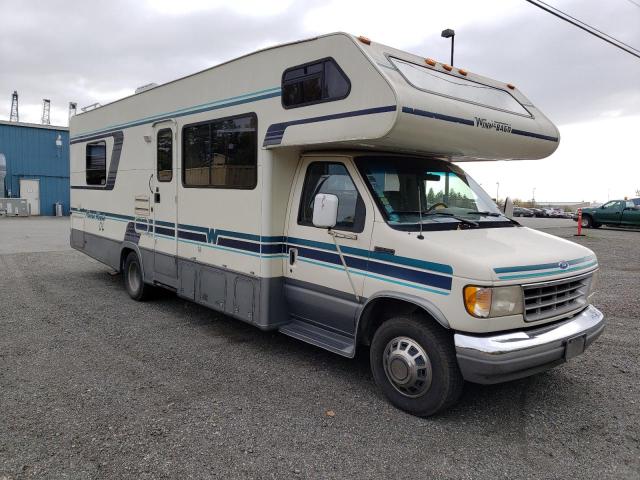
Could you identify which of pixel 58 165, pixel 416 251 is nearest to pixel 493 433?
pixel 416 251

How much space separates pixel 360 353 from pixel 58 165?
28195 millimetres

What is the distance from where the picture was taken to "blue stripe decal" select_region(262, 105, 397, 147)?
3893 millimetres

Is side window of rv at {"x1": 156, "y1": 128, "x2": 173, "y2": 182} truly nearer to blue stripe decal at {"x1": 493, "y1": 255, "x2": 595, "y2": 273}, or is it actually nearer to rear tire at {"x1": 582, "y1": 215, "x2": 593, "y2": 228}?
blue stripe decal at {"x1": 493, "y1": 255, "x2": 595, "y2": 273}

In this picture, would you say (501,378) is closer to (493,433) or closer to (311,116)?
(493,433)

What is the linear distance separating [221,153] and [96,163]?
3947mm

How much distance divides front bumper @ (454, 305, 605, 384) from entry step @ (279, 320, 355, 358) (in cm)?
112

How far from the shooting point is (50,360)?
5027 millimetres

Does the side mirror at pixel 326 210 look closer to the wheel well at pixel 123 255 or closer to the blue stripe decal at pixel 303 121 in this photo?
the blue stripe decal at pixel 303 121

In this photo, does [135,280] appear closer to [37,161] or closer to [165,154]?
[165,154]

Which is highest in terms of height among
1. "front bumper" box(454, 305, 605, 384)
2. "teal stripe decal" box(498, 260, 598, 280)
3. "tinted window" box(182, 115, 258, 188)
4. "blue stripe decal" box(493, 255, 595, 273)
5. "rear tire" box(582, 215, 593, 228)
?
"tinted window" box(182, 115, 258, 188)

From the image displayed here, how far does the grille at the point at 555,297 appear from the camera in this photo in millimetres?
3818

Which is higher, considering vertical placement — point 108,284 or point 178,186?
point 178,186

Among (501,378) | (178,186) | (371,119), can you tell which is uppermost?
(371,119)

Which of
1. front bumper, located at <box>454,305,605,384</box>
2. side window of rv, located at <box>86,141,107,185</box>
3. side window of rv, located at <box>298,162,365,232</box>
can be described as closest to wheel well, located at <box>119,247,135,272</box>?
side window of rv, located at <box>86,141,107,185</box>
